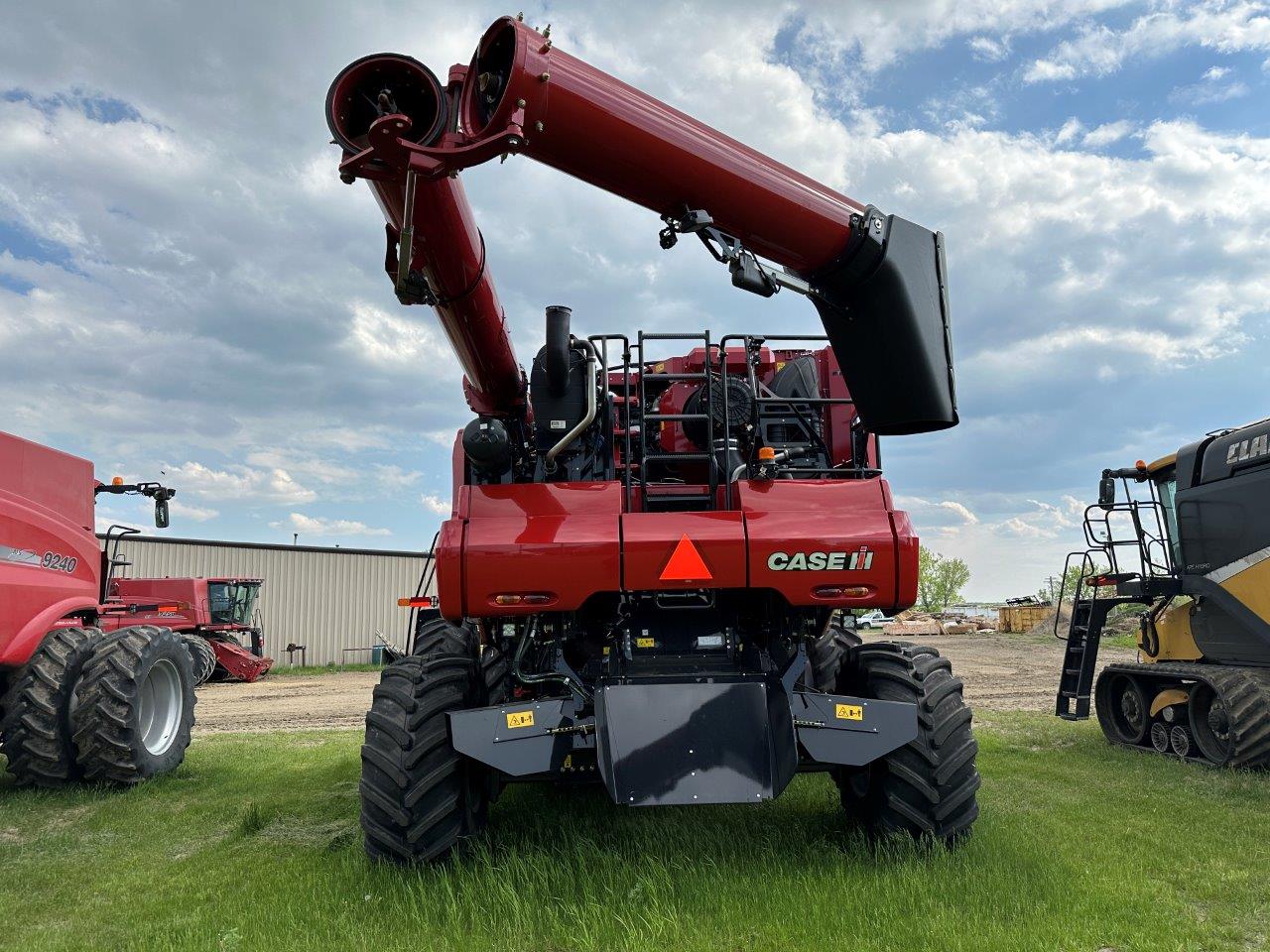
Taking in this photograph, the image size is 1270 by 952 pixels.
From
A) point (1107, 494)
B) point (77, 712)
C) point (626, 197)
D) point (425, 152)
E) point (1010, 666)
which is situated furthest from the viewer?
point (1010, 666)

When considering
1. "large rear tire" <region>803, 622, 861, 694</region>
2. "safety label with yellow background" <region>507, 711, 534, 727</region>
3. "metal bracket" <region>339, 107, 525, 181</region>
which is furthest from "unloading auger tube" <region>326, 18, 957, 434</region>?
"large rear tire" <region>803, 622, 861, 694</region>

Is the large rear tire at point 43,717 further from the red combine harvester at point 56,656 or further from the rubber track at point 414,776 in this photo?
the rubber track at point 414,776

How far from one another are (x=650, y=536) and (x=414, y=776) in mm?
1639

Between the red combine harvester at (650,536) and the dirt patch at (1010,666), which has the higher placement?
the red combine harvester at (650,536)

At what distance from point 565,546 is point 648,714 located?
91 centimetres

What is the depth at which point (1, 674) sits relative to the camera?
7.22 meters

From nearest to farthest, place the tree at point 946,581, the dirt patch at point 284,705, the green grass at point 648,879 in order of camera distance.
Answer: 1. the green grass at point 648,879
2. the dirt patch at point 284,705
3. the tree at point 946,581

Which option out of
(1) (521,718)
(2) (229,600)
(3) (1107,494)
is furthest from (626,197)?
(2) (229,600)

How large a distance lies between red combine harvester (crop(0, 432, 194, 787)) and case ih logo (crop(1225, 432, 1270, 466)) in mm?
9672

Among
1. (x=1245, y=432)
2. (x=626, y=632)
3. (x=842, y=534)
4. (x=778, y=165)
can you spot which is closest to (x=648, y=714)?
(x=626, y=632)

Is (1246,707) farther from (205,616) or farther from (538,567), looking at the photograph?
(205,616)

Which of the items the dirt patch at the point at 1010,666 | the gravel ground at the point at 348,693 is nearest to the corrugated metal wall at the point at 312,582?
the gravel ground at the point at 348,693

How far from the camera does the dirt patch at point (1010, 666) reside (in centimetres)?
1442

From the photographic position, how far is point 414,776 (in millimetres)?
4586
